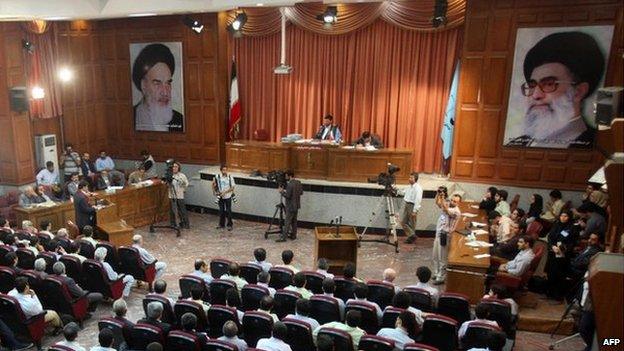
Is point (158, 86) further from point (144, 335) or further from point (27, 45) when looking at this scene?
point (144, 335)

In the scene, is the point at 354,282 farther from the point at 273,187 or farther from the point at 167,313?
the point at 273,187

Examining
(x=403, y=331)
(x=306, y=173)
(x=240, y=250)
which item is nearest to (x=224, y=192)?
(x=240, y=250)

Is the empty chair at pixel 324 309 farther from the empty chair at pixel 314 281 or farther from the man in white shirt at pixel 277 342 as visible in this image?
the man in white shirt at pixel 277 342

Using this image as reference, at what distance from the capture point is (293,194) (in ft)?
37.4

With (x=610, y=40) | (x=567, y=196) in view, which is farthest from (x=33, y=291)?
(x=610, y=40)

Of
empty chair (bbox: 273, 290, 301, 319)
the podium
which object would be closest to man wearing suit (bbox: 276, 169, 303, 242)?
the podium

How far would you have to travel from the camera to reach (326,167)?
41.5 ft

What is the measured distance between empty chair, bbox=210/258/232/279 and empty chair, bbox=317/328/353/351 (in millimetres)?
2821

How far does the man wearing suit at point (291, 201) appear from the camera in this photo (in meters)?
11.4

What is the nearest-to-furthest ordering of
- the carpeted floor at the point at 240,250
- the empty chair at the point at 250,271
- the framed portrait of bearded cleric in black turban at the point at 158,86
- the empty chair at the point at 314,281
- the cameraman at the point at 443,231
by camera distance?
the empty chair at the point at 314,281 < the empty chair at the point at 250,271 < the cameraman at the point at 443,231 < the carpeted floor at the point at 240,250 < the framed portrait of bearded cleric in black turban at the point at 158,86

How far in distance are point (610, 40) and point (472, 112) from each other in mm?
3055

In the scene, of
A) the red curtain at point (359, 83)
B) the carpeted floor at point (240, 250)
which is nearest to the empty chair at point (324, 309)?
the carpeted floor at point (240, 250)

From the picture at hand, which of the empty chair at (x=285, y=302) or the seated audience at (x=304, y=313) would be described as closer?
the seated audience at (x=304, y=313)

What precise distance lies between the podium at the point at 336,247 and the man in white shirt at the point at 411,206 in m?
2.21
